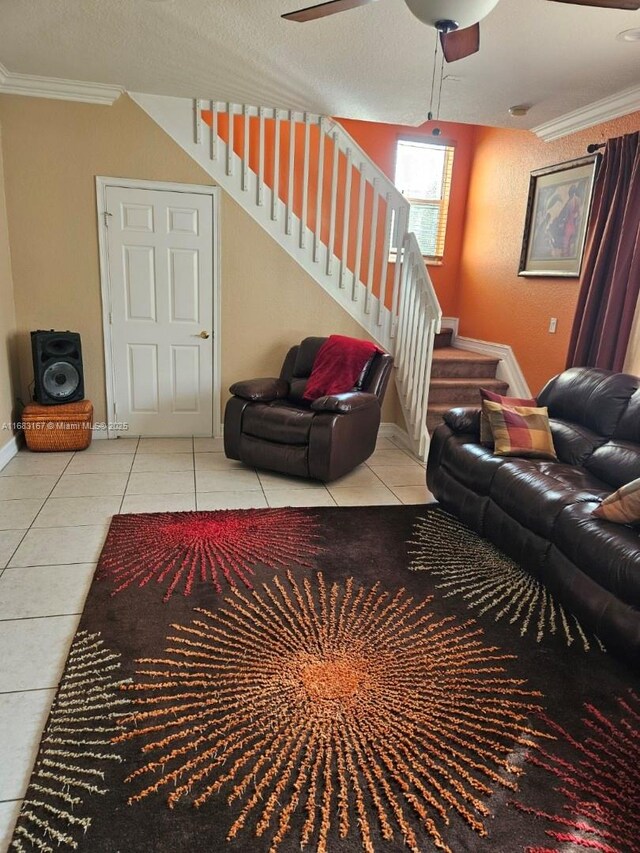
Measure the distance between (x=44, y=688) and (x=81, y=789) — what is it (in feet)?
1.54

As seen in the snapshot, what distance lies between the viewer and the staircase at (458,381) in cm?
493

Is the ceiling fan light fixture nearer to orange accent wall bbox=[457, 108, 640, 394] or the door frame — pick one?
orange accent wall bbox=[457, 108, 640, 394]

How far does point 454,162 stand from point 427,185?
35cm

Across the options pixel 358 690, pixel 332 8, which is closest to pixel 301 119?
pixel 332 8

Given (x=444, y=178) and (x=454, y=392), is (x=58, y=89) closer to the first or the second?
(x=444, y=178)

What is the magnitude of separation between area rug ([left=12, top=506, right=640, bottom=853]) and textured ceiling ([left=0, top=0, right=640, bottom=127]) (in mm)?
2732

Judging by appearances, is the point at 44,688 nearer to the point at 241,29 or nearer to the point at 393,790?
the point at 393,790

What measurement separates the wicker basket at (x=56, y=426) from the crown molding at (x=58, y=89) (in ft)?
7.32

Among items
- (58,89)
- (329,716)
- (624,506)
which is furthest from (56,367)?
(624,506)

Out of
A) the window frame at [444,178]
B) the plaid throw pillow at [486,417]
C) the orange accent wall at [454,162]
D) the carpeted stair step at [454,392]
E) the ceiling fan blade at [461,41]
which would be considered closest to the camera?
the ceiling fan blade at [461,41]

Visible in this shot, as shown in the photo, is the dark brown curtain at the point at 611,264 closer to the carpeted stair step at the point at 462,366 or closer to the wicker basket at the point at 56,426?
the carpeted stair step at the point at 462,366

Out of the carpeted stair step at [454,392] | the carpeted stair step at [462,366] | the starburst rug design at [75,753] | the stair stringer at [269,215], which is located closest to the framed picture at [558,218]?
the carpeted stair step at [462,366]

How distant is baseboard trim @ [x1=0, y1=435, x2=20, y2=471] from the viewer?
3.92 m

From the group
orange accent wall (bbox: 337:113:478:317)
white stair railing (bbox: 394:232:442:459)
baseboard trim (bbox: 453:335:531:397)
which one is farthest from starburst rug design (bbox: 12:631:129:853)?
orange accent wall (bbox: 337:113:478:317)
